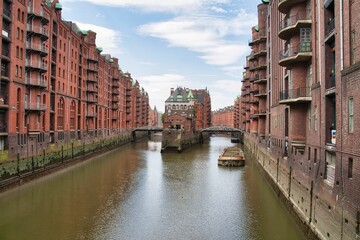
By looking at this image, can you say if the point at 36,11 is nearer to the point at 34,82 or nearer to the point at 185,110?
the point at 34,82

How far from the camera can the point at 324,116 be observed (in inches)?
656

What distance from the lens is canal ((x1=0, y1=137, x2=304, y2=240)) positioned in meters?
18.8

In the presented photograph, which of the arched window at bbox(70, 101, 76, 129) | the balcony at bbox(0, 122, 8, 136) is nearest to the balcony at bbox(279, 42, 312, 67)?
the balcony at bbox(0, 122, 8, 136)

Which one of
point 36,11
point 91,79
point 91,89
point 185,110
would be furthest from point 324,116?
point 185,110

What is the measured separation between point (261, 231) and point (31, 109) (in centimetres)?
2918

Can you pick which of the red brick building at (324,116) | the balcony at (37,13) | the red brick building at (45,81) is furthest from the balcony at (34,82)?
the red brick building at (324,116)

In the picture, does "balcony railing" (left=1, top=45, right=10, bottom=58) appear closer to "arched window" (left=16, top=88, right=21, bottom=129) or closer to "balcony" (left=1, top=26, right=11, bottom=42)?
"balcony" (left=1, top=26, right=11, bottom=42)

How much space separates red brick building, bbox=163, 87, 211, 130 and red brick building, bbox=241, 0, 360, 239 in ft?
210

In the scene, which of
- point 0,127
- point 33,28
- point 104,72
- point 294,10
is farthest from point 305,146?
point 104,72

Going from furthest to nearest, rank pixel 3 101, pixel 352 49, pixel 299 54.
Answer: pixel 3 101 < pixel 299 54 < pixel 352 49

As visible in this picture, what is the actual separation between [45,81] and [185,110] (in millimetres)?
67379

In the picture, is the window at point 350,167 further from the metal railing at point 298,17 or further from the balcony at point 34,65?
the balcony at point 34,65

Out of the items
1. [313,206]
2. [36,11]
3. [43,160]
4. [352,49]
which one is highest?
[36,11]

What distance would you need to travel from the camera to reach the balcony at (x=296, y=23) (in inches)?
810
